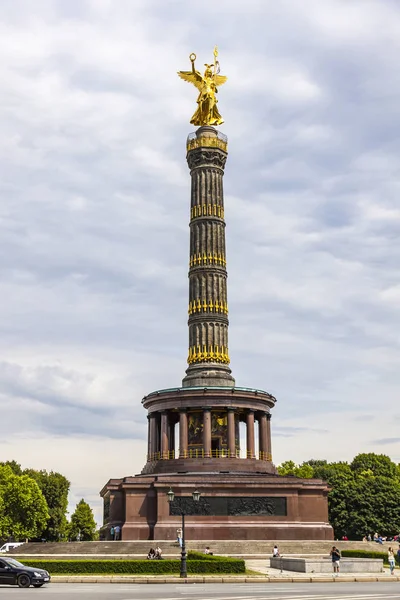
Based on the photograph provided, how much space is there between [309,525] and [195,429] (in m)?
9.30

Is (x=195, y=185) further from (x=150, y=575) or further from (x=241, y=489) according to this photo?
(x=150, y=575)

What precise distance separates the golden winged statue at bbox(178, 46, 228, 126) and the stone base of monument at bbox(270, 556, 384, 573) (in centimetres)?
3451

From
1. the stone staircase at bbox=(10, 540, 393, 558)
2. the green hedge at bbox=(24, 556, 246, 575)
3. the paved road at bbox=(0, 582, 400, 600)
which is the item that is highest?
the stone staircase at bbox=(10, 540, 393, 558)

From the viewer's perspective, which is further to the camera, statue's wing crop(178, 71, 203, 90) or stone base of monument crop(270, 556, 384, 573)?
statue's wing crop(178, 71, 203, 90)

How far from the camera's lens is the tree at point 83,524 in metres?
108

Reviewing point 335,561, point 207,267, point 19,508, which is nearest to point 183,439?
point 207,267

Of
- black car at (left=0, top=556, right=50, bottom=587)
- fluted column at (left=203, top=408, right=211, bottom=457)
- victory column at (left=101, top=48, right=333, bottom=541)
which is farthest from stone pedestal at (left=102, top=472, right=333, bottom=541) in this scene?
black car at (left=0, top=556, right=50, bottom=587)

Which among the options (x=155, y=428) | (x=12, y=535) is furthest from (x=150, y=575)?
(x=12, y=535)

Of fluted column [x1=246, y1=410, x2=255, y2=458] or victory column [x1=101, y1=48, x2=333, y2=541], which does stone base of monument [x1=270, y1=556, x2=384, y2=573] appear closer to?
victory column [x1=101, y1=48, x2=333, y2=541]

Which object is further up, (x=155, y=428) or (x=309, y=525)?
(x=155, y=428)

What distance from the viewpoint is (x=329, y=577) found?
28594 mm

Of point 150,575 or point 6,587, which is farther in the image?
point 150,575

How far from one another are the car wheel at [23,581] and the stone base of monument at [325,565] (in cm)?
1106

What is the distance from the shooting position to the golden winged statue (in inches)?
2254
